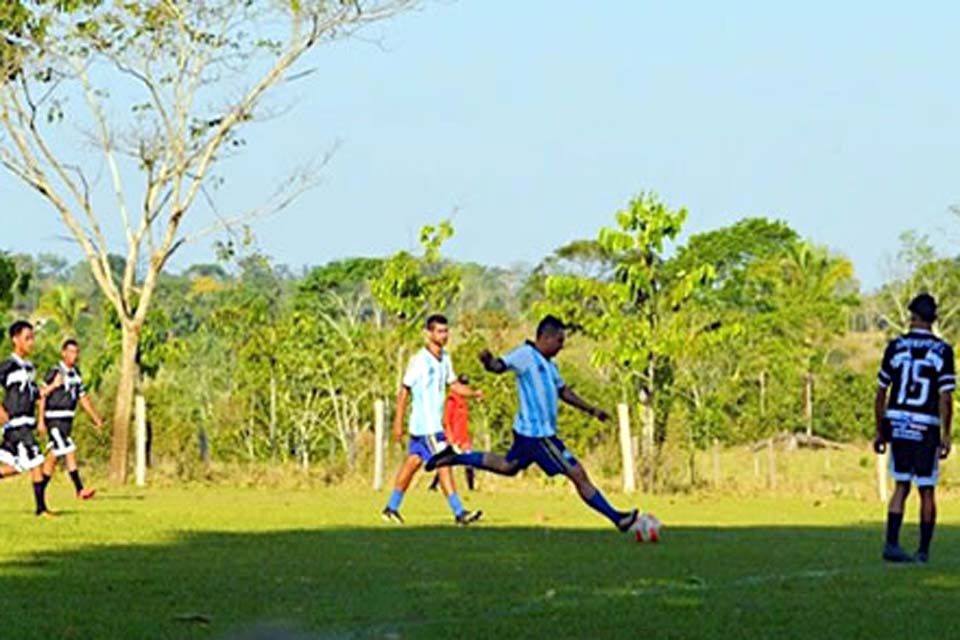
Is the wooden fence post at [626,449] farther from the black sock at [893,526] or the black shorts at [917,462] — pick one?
the black shorts at [917,462]

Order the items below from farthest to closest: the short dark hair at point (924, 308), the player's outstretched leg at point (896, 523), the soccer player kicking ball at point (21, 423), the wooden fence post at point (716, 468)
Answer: the wooden fence post at point (716, 468), the soccer player kicking ball at point (21, 423), the player's outstretched leg at point (896, 523), the short dark hair at point (924, 308)

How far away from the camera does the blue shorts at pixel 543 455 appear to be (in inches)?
645

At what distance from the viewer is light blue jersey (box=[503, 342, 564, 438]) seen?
53.7 ft

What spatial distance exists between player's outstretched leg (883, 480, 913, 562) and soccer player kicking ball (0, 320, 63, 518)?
28.9 ft

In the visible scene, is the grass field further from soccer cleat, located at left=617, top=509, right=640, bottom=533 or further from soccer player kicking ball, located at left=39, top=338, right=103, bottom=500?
soccer player kicking ball, located at left=39, top=338, right=103, bottom=500

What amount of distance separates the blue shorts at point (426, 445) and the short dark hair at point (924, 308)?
5.81m

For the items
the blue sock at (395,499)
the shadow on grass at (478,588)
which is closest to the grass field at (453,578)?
the shadow on grass at (478,588)

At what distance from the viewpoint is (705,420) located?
124 ft

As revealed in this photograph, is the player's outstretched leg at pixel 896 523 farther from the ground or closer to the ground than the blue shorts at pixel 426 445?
closer to the ground

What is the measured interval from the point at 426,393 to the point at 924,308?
20.1 ft

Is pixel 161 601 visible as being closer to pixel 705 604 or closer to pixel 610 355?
pixel 705 604

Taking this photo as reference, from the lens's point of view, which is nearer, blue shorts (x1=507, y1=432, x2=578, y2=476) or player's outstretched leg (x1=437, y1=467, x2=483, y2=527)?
blue shorts (x1=507, y1=432, x2=578, y2=476)

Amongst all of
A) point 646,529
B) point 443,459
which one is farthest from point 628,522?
point 443,459

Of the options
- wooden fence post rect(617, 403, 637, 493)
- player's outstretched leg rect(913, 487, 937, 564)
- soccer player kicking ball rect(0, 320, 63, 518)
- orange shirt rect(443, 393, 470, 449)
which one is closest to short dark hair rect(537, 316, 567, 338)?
player's outstretched leg rect(913, 487, 937, 564)
